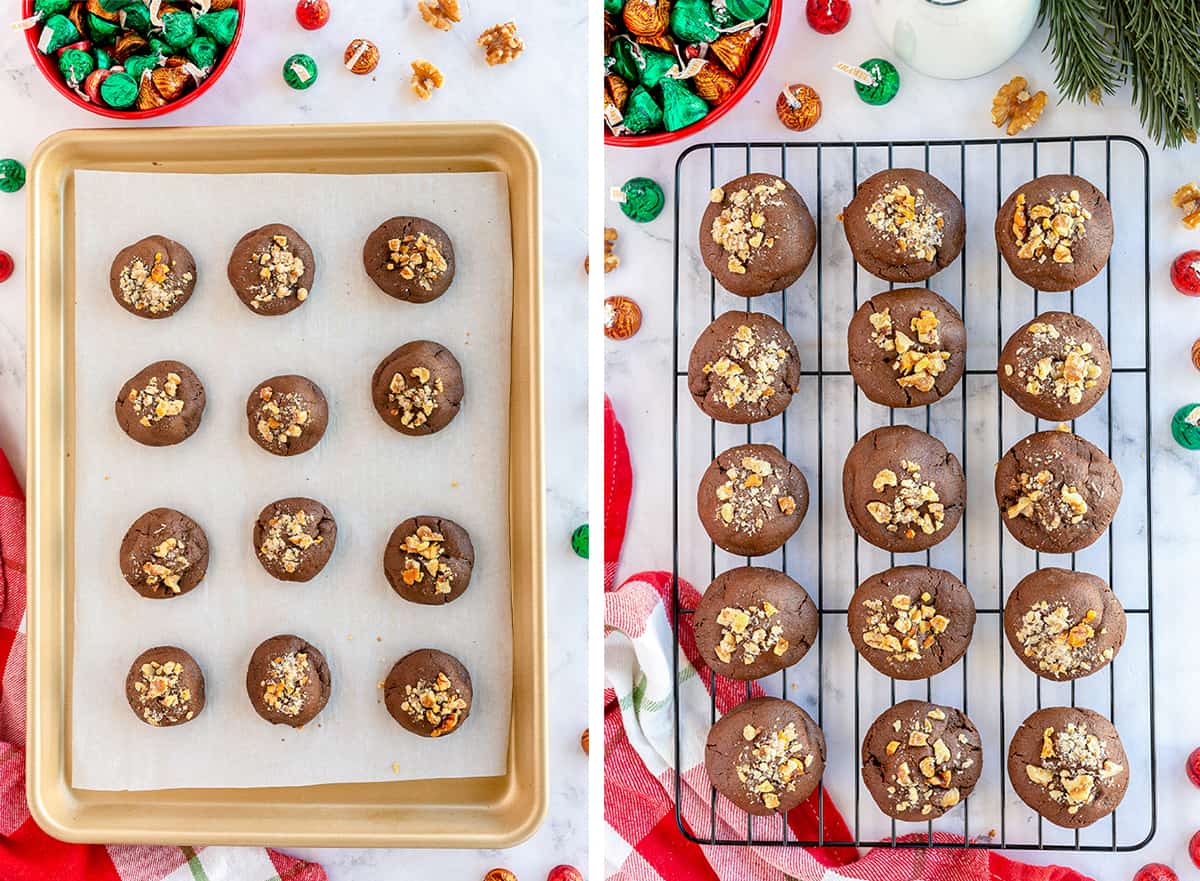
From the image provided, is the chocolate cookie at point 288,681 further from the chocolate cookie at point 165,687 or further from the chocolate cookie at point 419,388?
the chocolate cookie at point 419,388

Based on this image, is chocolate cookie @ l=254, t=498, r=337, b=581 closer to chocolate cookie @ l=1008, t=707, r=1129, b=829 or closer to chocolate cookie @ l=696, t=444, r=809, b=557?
chocolate cookie @ l=696, t=444, r=809, b=557

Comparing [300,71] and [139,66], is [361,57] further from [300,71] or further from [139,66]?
[139,66]

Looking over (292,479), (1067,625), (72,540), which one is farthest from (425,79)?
(1067,625)

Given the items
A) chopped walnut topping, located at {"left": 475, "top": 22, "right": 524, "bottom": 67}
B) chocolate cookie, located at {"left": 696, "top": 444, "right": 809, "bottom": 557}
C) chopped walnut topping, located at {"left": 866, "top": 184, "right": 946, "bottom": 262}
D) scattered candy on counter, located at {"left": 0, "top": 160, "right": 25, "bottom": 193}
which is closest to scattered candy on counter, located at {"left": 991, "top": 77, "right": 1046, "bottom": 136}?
chopped walnut topping, located at {"left": 866, "top": 184, "right": 946, "bottom": 262}

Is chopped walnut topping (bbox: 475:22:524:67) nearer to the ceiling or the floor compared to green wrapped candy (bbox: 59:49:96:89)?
nearer to the ceiling

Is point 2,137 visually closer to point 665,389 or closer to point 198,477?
point 198,477

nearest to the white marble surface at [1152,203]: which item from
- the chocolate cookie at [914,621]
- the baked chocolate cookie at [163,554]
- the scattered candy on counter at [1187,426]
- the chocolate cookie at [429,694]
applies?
the scattered candy on counter at [1187,426]

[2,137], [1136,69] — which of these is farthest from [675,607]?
[2,137]
